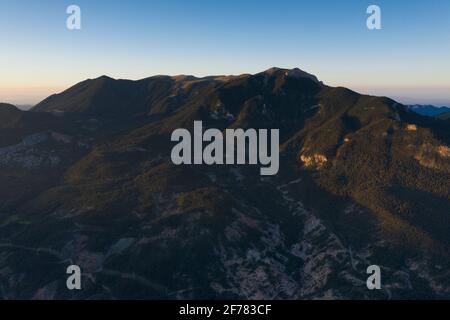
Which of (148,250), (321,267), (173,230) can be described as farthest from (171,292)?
(321,267)

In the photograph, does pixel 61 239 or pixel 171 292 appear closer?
pixel 171 292

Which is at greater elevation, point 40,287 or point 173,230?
point 173,230
